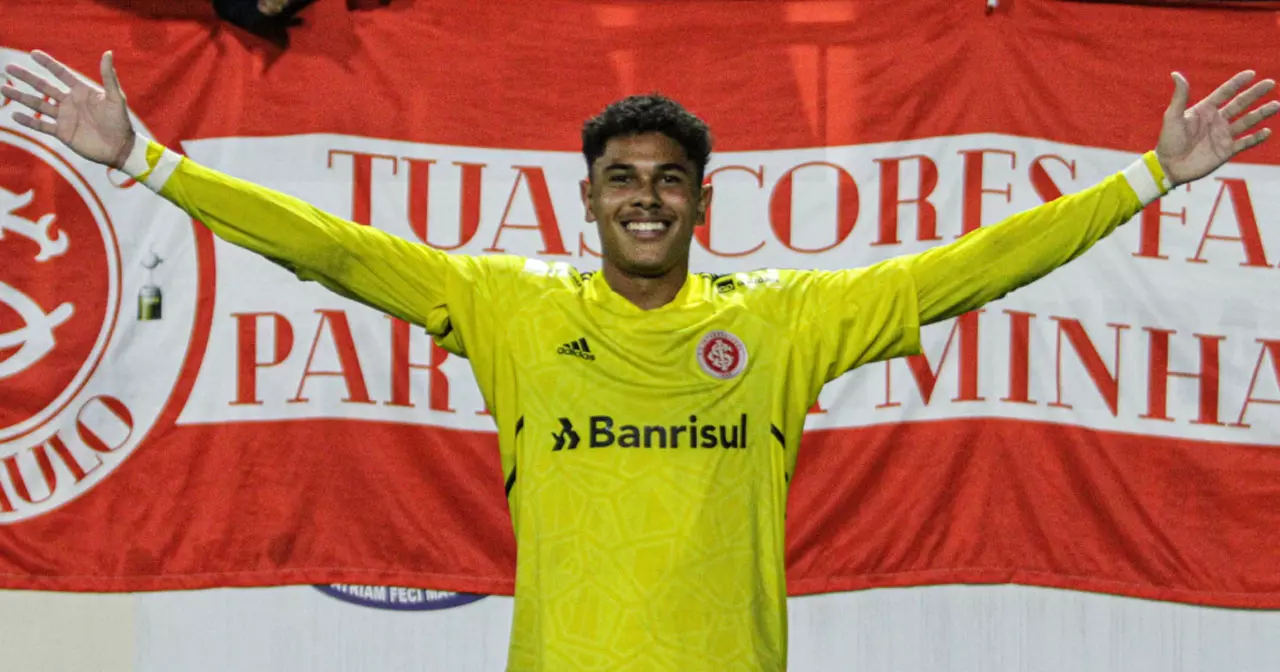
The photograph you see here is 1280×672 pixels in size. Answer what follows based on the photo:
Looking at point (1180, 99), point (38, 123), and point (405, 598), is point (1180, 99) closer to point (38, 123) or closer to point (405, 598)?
point (38, 123)

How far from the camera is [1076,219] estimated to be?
8.50ft

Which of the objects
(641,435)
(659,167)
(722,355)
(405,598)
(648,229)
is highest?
(659,167)

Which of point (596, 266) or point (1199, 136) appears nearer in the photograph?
point (1199, 136)

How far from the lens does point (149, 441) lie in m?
4.58

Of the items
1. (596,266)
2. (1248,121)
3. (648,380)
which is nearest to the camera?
(648,380)

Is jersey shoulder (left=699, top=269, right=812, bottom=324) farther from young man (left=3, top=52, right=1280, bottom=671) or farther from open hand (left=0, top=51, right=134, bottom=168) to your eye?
open hand (left=0, top=51, right=134, bottom=168)

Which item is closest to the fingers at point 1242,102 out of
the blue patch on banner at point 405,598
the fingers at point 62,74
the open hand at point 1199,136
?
the open hand at point 1199,136

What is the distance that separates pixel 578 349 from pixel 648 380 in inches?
5.3

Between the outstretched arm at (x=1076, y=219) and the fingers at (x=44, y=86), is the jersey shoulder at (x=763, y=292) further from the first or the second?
the fingers at (x=44, y=86)

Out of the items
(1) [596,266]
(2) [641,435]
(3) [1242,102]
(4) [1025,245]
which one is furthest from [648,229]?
(1) [596,266]

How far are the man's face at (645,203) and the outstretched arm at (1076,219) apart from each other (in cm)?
41

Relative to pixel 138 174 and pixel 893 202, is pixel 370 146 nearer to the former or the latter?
pixel 893 202

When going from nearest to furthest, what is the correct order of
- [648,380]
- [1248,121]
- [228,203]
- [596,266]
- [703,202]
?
[228,203] → [648,380] → [1248,121] → [703,202] → [596,266]

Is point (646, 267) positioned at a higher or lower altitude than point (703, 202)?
lower
